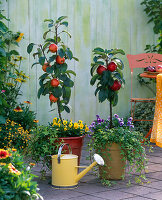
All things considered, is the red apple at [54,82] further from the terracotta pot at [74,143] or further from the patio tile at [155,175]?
the patio tile at [155,175]

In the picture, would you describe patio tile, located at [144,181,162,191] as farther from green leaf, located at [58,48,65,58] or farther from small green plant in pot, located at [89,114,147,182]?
green leaf, located at [58,48,65,58]

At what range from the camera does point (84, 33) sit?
5.51 metres

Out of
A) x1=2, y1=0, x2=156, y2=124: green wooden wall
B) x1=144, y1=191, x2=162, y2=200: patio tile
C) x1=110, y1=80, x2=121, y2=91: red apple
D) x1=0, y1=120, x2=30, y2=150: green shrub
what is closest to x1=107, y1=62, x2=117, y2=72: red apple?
x1=110, y1=80, x2=121, y2=91: red apple

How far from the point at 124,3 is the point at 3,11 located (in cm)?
194

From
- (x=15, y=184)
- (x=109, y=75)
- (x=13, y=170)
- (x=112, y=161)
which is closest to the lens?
(x=15, y=184)

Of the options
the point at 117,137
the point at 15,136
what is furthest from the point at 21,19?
the point at 117,137

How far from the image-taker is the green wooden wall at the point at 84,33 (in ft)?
16.1

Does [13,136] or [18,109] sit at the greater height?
[18,109]

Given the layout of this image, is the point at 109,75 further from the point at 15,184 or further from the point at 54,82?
the point at 15,184

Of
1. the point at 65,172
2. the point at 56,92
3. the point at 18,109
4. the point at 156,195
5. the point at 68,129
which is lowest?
the point at 156,195

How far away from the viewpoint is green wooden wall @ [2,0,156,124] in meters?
4.91

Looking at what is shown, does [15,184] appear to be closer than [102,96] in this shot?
Yes

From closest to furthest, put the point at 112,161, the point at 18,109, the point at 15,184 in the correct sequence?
the point at 15,184
the point at 112,161
the point at 18,109

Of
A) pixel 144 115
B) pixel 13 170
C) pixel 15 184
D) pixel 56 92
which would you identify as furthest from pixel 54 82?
pixel 144 115
